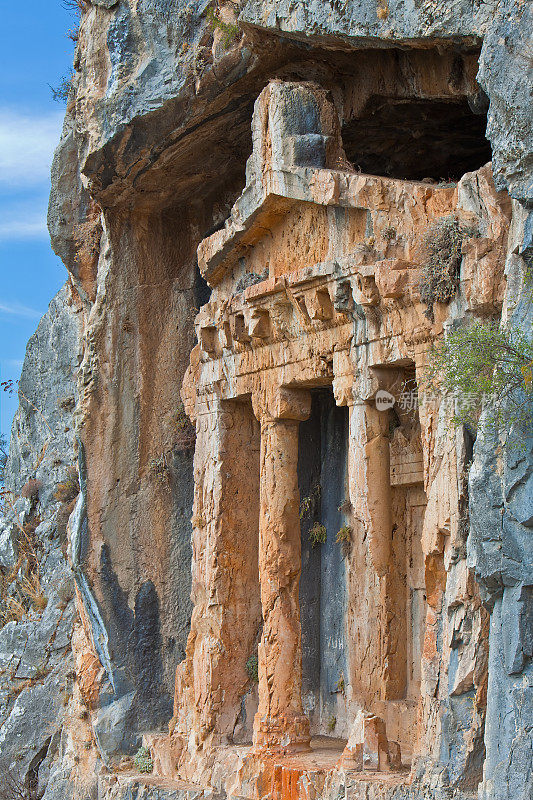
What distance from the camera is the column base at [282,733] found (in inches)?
478

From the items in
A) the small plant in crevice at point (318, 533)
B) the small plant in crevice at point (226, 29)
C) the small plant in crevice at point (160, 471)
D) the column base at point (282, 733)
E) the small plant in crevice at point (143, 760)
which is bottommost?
the small plant in crevice at point (143, 760)

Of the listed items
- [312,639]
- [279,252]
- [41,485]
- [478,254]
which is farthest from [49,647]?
[478,254]

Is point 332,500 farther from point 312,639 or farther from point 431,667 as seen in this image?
point 431,667

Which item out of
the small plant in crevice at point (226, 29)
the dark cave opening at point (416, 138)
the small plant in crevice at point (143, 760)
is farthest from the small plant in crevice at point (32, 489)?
the small plant in crevice at point (226, 29)

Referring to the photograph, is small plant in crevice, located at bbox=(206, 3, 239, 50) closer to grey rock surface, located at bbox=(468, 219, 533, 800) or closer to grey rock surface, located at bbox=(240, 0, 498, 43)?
grey rock surface, located at bbox=(240, 0, 498, 43)

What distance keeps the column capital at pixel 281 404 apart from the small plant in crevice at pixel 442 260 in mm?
2512

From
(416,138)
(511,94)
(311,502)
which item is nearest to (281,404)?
(311,502)

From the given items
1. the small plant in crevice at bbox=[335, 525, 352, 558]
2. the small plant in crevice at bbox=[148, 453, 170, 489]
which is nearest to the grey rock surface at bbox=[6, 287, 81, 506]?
the small plant in crevice at bbox=[148, 453, 170, 489]

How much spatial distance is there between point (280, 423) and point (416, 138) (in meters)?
3.85

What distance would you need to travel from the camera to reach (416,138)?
46.4 feet

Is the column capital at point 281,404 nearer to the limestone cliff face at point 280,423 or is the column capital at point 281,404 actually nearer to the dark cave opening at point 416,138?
the limestone cliff face at point 280,423

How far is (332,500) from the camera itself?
1441cm

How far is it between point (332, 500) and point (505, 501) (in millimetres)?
5812

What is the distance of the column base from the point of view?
12.1 metres
